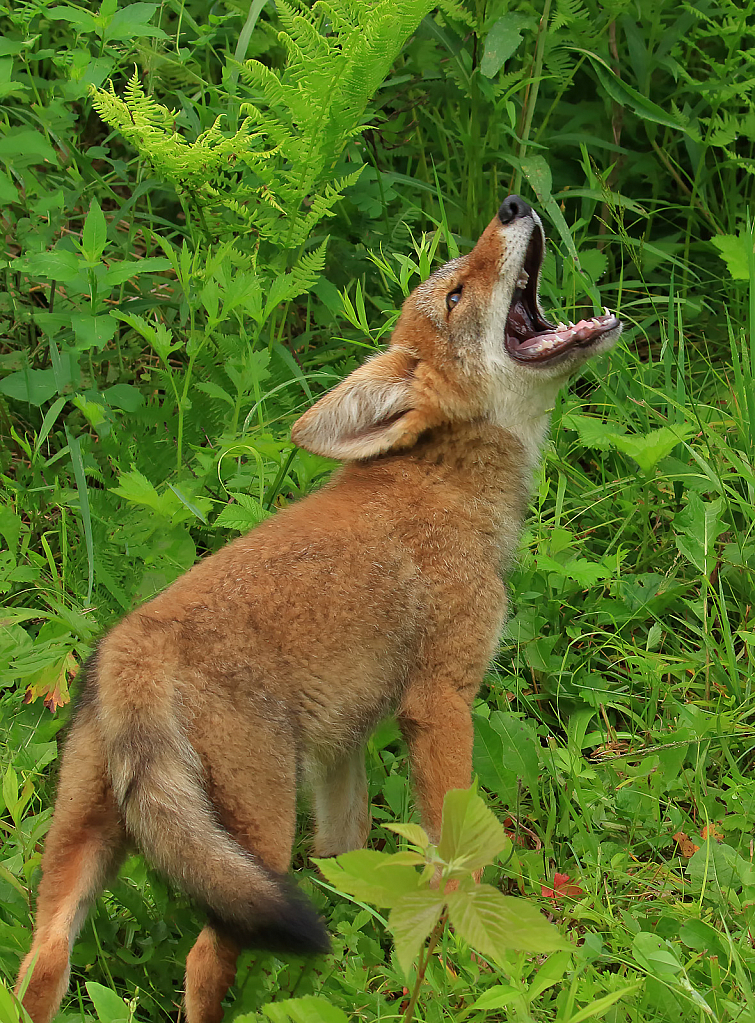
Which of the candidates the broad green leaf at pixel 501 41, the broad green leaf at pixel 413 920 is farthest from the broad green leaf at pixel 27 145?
the broad green leaf at pixel 413 920

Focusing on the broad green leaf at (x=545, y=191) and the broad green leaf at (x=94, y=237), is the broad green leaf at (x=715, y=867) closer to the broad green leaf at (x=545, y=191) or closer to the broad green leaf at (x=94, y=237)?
the broad green leaf at (x=545, y=191)

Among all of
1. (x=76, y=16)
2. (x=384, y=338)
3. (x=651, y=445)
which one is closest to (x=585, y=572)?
(x=651, y=445)

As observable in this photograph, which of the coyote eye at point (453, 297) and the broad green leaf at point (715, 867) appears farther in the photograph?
the coyote eye at point (453, 297)

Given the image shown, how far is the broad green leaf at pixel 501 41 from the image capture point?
4945 mm

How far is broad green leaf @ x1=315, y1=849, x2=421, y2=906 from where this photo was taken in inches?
87.7

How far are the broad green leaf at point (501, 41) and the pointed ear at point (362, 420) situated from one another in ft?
6.09

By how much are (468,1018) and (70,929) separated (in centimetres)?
107

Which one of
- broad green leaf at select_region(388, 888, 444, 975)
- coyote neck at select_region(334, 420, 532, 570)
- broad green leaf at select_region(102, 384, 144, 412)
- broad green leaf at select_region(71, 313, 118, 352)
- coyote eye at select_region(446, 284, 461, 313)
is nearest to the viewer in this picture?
broad green leaf at select_region(388, 888, 444, 975)

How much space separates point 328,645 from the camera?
10.5ft

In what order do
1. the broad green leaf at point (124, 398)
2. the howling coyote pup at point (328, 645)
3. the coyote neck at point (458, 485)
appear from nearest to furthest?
1. the howling coyote pup at point (328, 645)
2. the coyote neck at point (458, 485)
3. the broad green leaf at point (124, 398)

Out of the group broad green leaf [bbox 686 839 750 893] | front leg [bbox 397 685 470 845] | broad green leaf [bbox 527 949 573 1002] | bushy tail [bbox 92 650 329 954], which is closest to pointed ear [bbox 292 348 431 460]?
front leg [bbox 397 685 470 845]

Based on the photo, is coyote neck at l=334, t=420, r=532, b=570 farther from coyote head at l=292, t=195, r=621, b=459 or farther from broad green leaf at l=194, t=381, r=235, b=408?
broad green leaf at l=194, t=381, r=235, b=408

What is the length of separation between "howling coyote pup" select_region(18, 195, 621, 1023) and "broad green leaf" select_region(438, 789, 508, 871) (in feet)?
1.73

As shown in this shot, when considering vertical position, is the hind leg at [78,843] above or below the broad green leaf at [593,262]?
below
